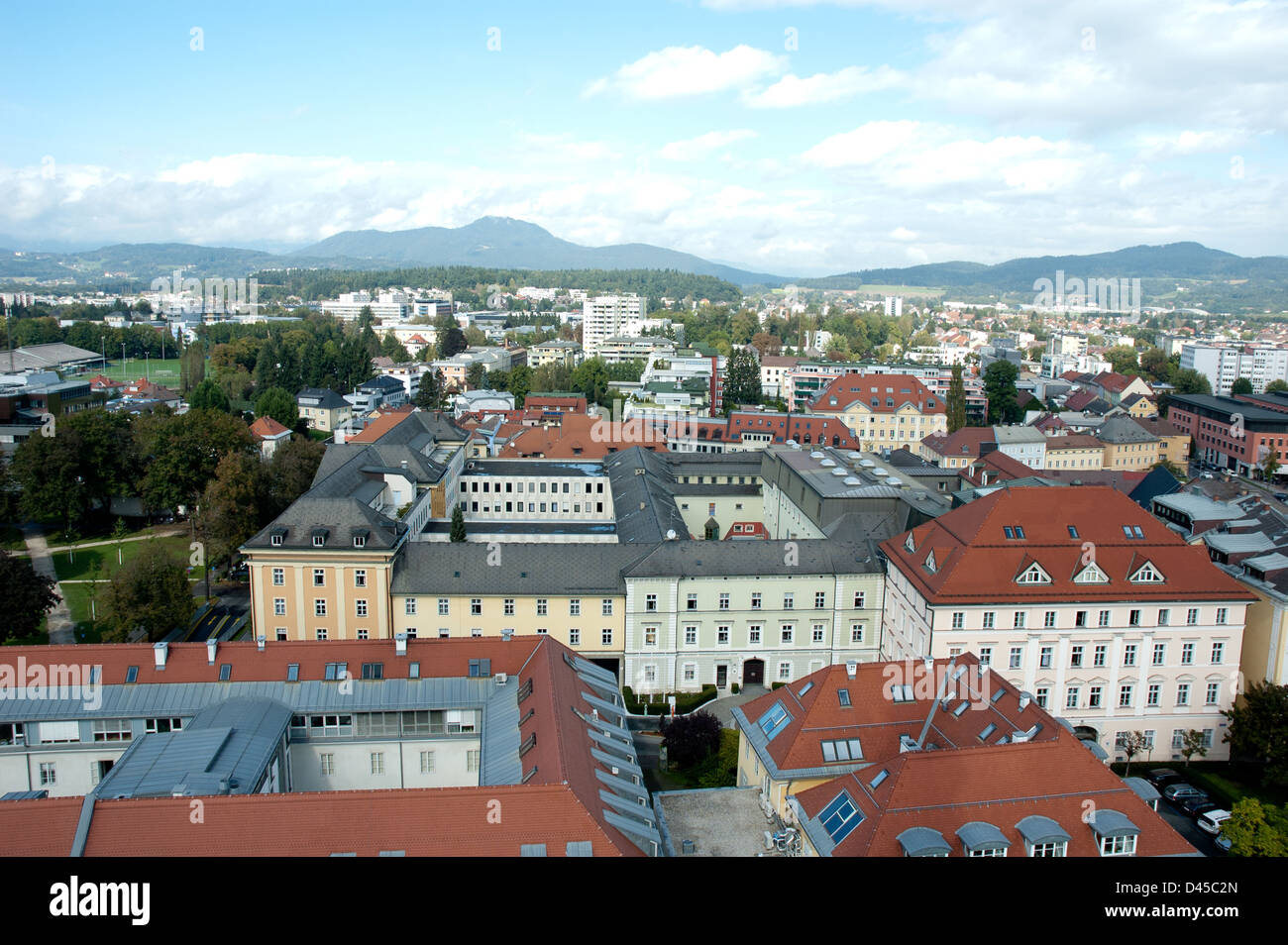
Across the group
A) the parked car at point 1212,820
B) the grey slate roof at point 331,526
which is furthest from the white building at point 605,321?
the parked car at point 1212,820

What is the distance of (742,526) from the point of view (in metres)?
47.9

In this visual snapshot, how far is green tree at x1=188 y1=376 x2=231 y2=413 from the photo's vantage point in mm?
76000

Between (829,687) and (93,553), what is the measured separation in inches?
1695

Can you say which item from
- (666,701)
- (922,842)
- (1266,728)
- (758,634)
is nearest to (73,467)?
(666,701)

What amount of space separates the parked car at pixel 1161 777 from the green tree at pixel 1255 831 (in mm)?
5804

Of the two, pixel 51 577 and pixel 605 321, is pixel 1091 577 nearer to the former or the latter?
pixel 51 577

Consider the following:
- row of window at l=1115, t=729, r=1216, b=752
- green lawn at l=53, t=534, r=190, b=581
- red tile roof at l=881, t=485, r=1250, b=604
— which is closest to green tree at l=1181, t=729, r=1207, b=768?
row of window at l=1115, t=729, r=1216, b=752

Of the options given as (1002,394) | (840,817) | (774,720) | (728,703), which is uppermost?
(1002,394)

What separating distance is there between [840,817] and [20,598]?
30.8m

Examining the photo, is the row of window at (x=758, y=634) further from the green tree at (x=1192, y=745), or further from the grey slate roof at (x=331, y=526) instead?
the green tree at (x=1192, y=745)

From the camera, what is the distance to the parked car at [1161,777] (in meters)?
27.7

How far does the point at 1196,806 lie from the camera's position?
25.7 meters
